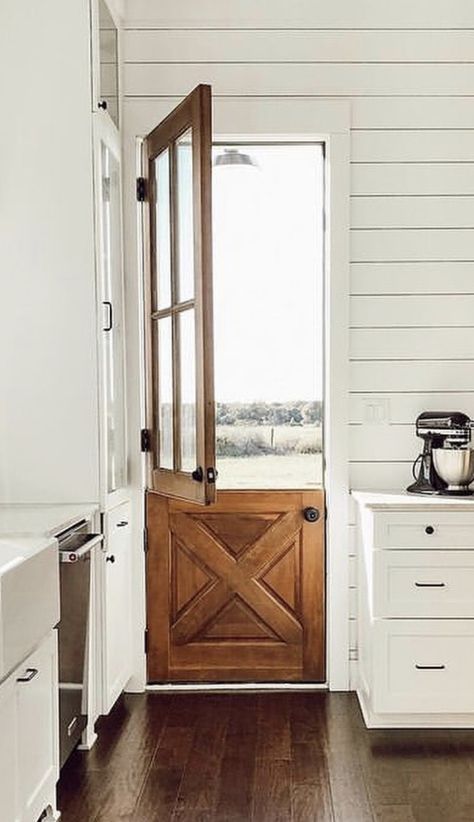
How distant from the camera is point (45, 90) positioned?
3283 millimetres

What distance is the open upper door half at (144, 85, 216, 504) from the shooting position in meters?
3.17

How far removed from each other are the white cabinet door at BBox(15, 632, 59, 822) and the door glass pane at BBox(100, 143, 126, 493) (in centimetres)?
102

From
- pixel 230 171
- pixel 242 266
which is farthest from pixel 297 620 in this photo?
pixel 230 171

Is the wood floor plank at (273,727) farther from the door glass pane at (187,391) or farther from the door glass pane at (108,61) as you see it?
the door glass pane at (108,61)

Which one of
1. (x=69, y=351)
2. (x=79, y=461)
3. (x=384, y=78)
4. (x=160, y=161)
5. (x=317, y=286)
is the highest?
(x=384, y=78)

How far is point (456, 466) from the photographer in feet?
11.8

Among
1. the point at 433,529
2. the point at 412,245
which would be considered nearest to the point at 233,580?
the point at 433,529

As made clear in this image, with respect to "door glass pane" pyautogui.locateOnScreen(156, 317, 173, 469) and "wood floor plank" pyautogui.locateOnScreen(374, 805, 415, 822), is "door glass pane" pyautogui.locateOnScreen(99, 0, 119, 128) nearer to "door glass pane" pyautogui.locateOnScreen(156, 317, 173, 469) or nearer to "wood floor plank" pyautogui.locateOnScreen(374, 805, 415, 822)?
"door glass pane" pyautogui.locateOnScreen(156, 317, 173, 469)

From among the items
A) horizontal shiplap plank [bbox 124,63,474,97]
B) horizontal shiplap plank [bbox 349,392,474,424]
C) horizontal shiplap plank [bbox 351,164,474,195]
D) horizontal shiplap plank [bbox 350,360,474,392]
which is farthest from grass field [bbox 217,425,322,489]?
horizontal shiplap plank [bbox 124,63,474,97]

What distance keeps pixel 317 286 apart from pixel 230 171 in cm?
60

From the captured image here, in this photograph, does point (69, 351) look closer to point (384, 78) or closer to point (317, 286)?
point (317, 286)

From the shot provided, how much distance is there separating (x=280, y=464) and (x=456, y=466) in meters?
0.76

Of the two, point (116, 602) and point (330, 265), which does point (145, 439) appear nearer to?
point (116, 602)

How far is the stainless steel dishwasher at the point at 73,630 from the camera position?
9.42 feet
